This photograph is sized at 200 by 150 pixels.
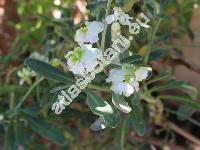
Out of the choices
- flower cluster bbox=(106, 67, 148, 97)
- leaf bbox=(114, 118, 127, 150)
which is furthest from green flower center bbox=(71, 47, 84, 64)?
leaf bbox=(114, 118, 127, 150)

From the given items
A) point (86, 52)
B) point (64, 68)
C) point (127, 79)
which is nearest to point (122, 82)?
point (127, 79)

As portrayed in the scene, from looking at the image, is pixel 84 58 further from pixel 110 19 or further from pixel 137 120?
pixel 137 120

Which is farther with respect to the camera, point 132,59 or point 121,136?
point 121,136

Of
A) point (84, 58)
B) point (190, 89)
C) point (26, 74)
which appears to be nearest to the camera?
point (84, 58)

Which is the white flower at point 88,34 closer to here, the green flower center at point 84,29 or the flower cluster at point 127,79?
the green flower center at point 84,29

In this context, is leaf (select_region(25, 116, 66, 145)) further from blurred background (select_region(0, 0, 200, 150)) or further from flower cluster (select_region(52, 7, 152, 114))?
flower cluster (select_region(52, 7, 152, 114))

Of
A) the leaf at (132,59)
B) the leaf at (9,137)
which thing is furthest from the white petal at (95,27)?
the leaf at (9,137)

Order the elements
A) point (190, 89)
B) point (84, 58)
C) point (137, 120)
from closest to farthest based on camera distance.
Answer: point (84, 58)
point (137, 120)
point (190, 89)
